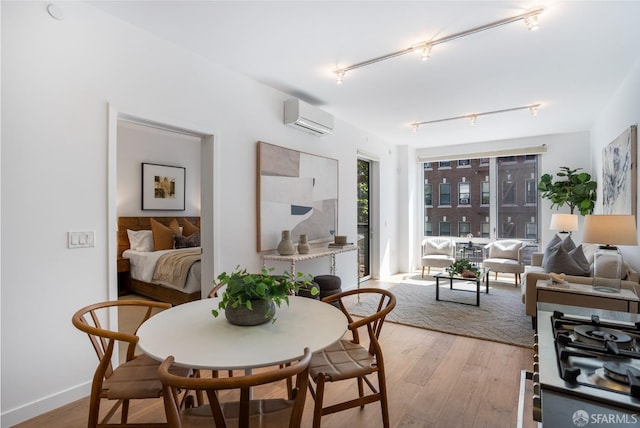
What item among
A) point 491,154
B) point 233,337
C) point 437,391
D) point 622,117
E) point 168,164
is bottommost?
point 437,391

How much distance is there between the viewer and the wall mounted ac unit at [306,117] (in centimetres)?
380

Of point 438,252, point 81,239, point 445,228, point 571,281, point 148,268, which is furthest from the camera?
point 445,228

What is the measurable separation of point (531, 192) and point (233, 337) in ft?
22.0

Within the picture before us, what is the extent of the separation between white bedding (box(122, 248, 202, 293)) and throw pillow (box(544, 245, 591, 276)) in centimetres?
395

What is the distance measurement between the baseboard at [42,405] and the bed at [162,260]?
1.78 m

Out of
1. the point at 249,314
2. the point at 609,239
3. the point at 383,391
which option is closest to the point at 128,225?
the point at 249,314

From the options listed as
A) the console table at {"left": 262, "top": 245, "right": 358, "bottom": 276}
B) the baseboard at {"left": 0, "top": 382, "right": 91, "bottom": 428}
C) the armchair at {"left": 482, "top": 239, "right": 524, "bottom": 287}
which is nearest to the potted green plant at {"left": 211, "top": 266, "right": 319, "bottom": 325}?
the baseboard at {"left": 0, "top": 382, "right": 91, "bottom": 428}

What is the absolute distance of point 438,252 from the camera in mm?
6531

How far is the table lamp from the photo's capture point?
2.62 m

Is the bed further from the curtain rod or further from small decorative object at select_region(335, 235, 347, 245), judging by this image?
the curtain rod

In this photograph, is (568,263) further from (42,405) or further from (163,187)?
(163,187)

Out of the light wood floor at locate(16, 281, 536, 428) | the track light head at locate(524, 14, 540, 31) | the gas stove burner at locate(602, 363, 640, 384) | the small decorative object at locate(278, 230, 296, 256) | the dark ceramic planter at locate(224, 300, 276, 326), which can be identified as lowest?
the light wood floor at locate(16, 281, 536, 428)

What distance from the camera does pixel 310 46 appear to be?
2795 mm

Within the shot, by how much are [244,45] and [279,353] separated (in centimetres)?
248
